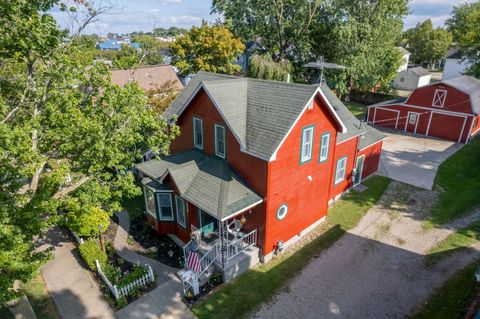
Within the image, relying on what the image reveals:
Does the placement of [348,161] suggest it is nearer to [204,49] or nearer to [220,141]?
[220,141]

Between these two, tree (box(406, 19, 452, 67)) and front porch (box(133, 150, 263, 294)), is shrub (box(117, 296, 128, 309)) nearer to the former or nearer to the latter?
front porch (box(133, 150, 263, 294))

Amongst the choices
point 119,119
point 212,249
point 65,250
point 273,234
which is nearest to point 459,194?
point 273,234

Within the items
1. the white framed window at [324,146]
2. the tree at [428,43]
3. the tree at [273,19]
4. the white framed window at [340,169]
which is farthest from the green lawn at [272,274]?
the tree at [428,43]

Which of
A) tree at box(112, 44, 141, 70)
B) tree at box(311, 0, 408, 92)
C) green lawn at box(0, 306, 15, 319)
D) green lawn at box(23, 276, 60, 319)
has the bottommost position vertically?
green lawn at box(23, 276, 60, 319)

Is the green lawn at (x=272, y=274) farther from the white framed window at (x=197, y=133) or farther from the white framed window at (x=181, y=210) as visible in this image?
the white framed window at (x=197, y=133)

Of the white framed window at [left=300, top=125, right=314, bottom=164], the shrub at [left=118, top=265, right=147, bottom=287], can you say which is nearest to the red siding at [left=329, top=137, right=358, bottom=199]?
the white framed window at [left=300, top=125, right=314, bottom=164]

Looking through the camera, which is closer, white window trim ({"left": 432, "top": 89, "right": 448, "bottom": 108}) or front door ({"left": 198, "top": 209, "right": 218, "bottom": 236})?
front door ({"left": 198, "top": 209, "right": 218, "bottom": 236})

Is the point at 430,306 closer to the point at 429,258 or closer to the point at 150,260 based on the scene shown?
the point at 429,258
